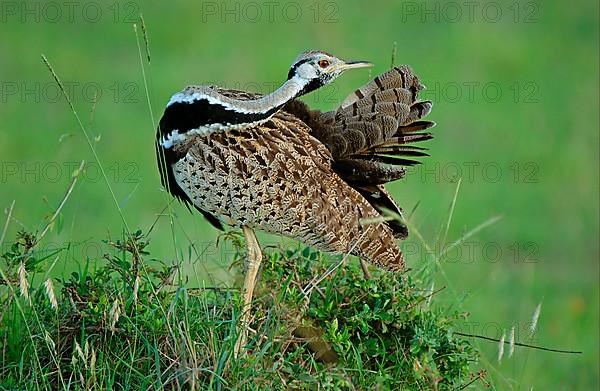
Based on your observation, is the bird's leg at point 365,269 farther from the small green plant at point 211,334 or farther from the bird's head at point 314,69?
the bird's head at point 314,69

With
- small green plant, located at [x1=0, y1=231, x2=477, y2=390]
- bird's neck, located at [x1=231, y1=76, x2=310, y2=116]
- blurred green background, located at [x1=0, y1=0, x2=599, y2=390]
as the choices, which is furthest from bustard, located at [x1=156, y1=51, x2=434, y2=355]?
blurred green background, located at [x1=0, y1=0, x2=599, y2=390]

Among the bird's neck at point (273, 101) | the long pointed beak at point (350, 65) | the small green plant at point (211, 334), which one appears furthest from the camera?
the long pointed beak at point (350, 65)

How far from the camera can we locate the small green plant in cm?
450

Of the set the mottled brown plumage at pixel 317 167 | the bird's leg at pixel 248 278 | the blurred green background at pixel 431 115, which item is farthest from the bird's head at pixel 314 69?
the blurred green background at pixel 431 115

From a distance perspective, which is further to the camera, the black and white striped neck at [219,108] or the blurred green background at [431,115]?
the blurred green background at [431,115]

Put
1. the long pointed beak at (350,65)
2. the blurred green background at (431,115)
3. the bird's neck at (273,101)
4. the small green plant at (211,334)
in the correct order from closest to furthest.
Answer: the small green plant at (211,334), the bird's neck at (273,101), the long pointed beak at (350,65), the blurred green background at (431,115)

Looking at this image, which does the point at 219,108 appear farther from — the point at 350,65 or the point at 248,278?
the point at 248,278

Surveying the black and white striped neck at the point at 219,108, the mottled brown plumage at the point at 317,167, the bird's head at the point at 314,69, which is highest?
the bird's head at the point at 314,69

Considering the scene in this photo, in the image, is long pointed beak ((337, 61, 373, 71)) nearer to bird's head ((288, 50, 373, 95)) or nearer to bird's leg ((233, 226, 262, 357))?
bird's head ((288, 50, 373, 95))

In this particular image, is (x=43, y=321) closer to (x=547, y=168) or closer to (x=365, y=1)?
(x=547, y=168)

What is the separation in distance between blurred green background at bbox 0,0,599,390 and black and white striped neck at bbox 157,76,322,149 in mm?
3994

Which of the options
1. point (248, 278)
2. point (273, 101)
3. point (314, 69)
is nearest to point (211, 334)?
point (248, 278)

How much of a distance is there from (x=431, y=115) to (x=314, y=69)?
7.01 m

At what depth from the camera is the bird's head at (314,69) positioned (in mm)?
5094
